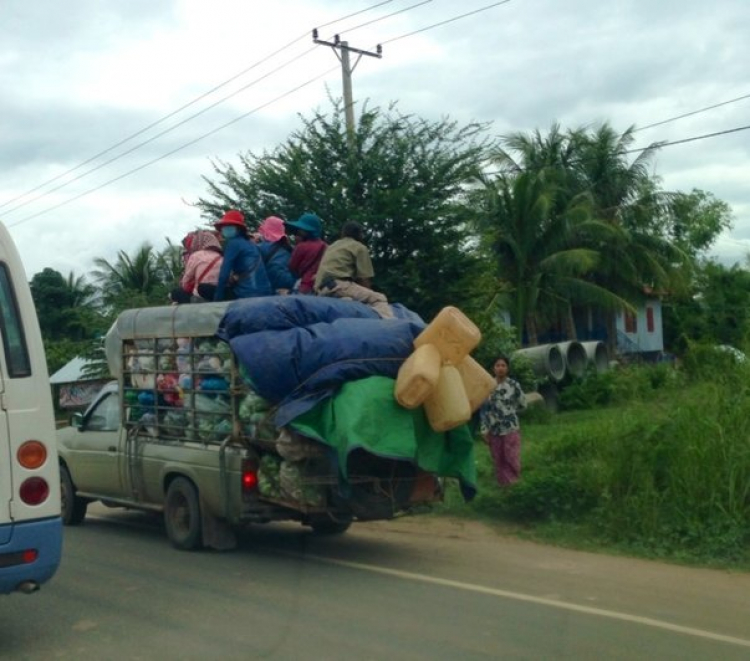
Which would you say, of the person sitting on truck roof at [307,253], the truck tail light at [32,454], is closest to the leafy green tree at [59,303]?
the person sitting on truck roof at [307,253]

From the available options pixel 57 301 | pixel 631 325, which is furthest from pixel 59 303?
pixel 631 325

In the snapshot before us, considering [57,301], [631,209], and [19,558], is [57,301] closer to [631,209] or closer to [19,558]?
[631,209]

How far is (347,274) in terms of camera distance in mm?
10352

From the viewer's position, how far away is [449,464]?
8.91 meters

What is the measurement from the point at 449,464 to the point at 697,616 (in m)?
2.32

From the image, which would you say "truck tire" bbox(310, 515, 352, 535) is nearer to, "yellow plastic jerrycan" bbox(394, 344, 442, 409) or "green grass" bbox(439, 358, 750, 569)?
"green grass" bbox(439, 358, 750, 569)

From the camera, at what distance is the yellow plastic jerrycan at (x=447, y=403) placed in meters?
8.52

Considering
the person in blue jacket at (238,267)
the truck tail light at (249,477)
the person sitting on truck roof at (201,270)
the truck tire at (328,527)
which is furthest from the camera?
the person sitting on truck roof at (201,270)

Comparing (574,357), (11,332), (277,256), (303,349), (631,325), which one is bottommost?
(574,357)

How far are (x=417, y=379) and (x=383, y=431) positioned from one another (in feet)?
1.56

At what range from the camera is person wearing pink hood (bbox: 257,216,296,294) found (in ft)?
36.3

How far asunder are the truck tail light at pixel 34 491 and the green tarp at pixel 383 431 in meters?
2.47

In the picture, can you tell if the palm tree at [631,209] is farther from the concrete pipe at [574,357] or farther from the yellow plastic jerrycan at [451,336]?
the yellow plastic jerrycan at [451,336]

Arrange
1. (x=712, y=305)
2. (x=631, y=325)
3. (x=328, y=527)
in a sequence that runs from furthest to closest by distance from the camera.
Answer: (x=631, y=325)
(x=712, y=305)
(x=328, y=527)
